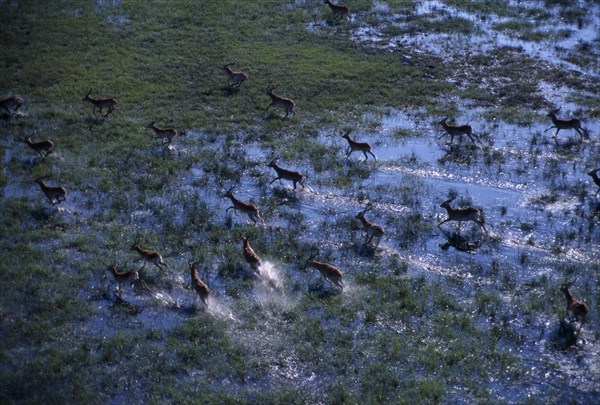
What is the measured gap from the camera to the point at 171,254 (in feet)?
58.1

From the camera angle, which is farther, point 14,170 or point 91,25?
point 91,25

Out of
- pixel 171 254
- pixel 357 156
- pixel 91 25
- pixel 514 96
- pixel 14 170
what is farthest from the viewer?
pixel 91 25

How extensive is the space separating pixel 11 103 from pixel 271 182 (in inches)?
336

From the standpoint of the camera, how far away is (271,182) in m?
20.6

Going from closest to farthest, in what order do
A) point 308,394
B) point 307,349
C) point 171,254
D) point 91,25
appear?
point 308,394 < point 307,349 < point 171,254 < point 91,25

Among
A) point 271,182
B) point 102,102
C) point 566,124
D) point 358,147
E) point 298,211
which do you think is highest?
point 566,124

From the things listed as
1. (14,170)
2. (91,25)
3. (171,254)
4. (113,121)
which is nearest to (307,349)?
(171,254)

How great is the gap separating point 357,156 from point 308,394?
971 centimetres

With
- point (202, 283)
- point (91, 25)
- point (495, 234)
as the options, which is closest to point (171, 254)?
point (202, 283)

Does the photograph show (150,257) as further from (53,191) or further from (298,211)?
(298,211)

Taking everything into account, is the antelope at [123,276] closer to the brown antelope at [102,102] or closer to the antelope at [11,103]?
the brown antelope at [102,102]

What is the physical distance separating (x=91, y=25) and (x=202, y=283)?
722 inches

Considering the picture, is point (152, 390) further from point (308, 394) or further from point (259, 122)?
point (259, 122)

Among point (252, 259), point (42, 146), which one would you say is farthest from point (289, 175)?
point (42, 146)
